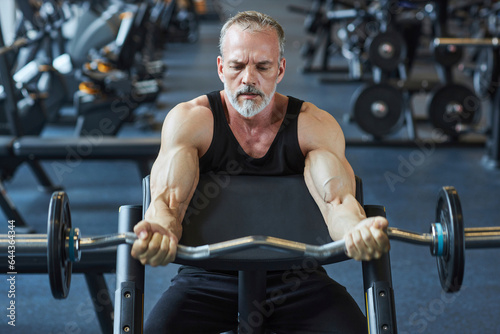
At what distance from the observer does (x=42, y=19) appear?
14.3 feet

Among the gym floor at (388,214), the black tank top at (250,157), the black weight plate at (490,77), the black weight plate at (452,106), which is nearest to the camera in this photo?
the black tank top at (250,157)

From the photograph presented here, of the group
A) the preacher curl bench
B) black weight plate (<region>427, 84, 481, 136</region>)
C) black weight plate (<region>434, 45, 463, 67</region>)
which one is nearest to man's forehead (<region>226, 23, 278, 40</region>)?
the preacher curl bench

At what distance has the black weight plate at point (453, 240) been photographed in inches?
47.9

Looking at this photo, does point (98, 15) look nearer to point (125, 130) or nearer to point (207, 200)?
point (125, 130)

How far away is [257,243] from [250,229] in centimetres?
26

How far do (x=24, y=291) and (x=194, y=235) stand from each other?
1361mm

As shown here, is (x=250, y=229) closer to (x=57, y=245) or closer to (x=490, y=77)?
(x=57, y=245)

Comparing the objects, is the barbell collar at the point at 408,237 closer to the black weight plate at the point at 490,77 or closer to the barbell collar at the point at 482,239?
the barbell collar at the point at 482,239

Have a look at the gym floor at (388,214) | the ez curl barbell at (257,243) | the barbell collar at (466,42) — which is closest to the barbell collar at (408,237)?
the ez curl barbell at (257,243)

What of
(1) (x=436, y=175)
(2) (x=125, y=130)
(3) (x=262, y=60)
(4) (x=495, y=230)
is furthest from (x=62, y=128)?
(4) (x=495, y=230)

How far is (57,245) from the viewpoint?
1156 millimetres

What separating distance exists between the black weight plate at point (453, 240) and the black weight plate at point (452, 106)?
114 inches

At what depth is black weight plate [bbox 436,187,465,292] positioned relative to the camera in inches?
47.9

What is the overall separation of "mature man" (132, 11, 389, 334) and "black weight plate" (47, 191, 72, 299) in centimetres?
Answer: 21
